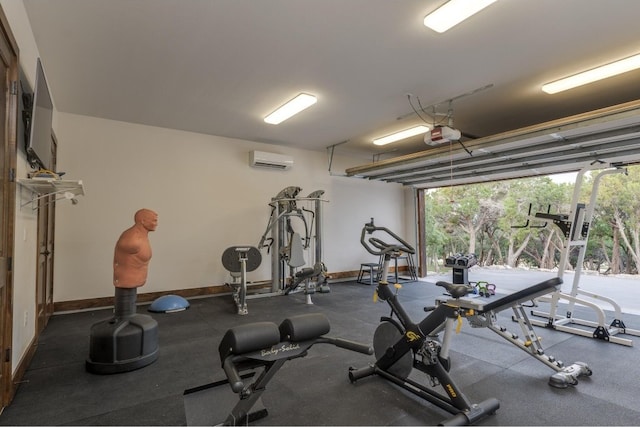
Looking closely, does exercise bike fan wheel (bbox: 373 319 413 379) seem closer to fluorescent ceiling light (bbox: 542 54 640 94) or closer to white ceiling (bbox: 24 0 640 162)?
white ceiling (bbox: 24 0 640 162)

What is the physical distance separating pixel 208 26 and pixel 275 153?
389 centimetres

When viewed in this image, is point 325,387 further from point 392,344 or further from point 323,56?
point 323,56

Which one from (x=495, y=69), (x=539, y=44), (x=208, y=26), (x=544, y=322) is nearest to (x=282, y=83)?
(x=208, y=26)

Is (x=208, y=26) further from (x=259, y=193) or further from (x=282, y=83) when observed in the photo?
(x=259, y=193)

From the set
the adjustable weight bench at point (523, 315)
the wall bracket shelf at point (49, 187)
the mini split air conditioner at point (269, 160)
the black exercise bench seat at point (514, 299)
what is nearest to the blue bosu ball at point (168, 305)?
the wall bracket shelf at point (49, 187)

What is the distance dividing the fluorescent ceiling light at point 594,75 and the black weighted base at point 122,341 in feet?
17.1

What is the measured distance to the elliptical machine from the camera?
6.97 feet

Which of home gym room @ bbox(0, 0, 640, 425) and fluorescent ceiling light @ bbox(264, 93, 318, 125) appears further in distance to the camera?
fluorescent ceiling light @ bbox(264, 93, 318, 125)

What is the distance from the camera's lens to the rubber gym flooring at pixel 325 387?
7.04 feet

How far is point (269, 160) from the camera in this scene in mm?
6453

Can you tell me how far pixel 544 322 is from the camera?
14.0 feet

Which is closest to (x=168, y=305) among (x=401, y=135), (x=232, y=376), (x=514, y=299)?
(x=232, y=376)

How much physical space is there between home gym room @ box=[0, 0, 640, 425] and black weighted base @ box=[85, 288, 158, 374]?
0.02 metres

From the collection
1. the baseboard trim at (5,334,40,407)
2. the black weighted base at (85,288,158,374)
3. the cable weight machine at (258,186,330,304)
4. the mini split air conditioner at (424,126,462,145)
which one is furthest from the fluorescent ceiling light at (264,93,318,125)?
the baseboard trim at (5,334,40,407)
